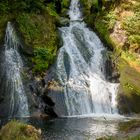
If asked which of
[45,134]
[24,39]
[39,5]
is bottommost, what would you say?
[45,134]

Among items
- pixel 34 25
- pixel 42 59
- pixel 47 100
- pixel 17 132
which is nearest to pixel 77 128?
pixel 47 100

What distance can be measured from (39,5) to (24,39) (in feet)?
9.74

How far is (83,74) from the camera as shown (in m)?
25.6

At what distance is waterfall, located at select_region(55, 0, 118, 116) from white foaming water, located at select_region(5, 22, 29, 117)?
2.27m

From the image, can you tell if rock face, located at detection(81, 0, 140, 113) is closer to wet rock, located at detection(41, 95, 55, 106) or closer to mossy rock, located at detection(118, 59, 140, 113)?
mossy rock, located at detection(118, 59, 140, 113)

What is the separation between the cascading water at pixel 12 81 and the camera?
22.3 m

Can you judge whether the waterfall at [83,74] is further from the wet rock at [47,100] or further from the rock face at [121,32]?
the wet rock at [47,100]

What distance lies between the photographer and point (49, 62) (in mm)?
24750

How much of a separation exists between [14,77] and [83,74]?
14.6 ft

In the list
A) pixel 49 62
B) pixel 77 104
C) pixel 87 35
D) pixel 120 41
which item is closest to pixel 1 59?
pixel 49 62

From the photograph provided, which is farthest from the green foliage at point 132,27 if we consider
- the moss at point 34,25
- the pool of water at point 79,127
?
the pool of water at point 79,127

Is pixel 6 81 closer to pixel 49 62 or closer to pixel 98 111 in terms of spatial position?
pixel 49 62

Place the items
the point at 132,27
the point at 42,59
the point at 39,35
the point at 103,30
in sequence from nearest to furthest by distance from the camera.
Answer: the point at 42,59 < the point at 39,35 < the point at 103,30 < the point at 132,27

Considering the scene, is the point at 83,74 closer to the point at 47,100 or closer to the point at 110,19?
the point at 47,100
